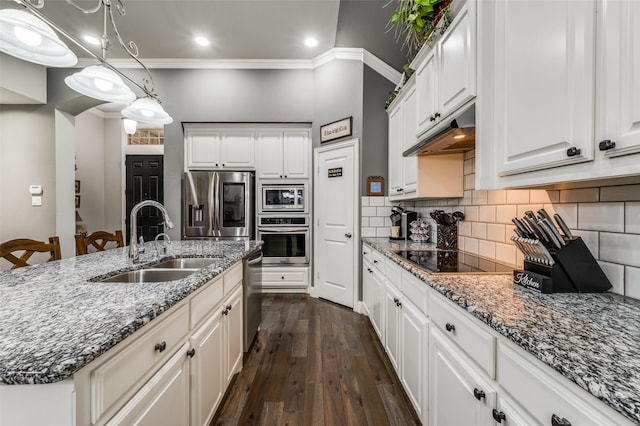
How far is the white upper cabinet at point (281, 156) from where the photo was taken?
396cm

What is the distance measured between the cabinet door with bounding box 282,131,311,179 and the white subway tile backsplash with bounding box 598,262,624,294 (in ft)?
10.7

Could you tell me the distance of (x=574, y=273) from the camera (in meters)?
1.04

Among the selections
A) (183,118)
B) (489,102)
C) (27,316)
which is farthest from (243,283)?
(183,118)

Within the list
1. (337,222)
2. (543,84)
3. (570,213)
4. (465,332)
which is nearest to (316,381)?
(465,332)

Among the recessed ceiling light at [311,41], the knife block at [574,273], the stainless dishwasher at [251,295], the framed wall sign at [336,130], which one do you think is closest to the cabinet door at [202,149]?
the framed wall sign at [336,130]

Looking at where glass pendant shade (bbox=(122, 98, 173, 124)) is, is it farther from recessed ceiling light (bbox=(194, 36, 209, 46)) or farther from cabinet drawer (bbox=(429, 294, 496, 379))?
cabinet drawer (bbox=(429, 294, 496, 379))

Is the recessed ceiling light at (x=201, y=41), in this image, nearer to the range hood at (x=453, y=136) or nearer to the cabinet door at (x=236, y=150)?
the cabinet door at (x=236, y=150)

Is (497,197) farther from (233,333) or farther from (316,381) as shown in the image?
(233,333)

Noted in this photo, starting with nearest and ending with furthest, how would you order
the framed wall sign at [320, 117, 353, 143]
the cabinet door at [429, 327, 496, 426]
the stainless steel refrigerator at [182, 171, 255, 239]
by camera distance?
the cabinet door at [429, 327, 496, 426]
the framed wall sign at [320, 117, 353, 143]
the stainless steel refrigerator at [182, 171, 255, 239]

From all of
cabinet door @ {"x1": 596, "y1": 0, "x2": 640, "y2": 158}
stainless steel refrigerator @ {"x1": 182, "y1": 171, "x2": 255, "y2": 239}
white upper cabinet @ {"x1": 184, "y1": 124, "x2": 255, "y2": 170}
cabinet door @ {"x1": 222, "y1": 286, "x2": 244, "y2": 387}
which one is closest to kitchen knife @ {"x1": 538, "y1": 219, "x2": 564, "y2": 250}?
cabinet door @ {"x1": 596, "y1": 0, "x2": 640, "y2": 158}

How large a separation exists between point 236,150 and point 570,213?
3.67 metres

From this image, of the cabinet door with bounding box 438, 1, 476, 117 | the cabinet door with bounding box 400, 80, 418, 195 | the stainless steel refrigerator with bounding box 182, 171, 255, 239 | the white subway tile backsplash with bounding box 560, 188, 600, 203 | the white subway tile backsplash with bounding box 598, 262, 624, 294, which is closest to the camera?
the white subway tile backsplash with bounding box 598, 262, 624, 294

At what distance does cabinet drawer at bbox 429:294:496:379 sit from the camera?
88 centimetres

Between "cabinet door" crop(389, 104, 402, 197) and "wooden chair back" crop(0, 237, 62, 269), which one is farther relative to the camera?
"cabinet door" crop(389, 104, 402, 197)
